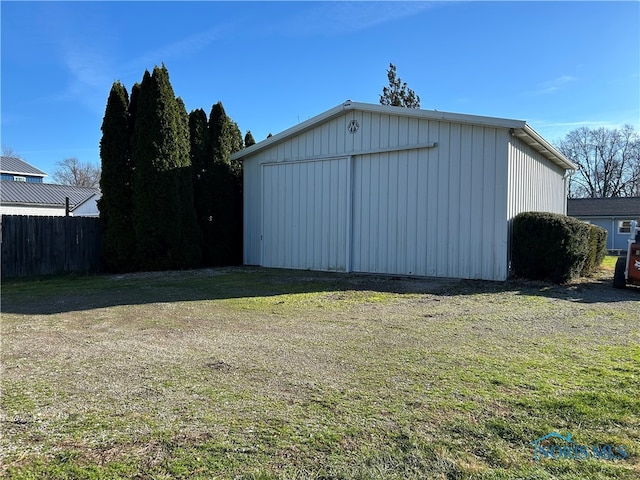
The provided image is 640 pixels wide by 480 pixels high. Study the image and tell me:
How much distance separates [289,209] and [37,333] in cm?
847

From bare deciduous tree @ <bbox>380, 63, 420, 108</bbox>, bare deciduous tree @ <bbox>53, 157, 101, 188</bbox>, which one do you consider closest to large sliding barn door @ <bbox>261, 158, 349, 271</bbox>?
bare deciduous tree @ <bbox>380, 63, 420, 108</bbox>

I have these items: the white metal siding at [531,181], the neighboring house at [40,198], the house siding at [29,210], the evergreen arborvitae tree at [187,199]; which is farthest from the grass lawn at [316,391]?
the house siding at [29,210]

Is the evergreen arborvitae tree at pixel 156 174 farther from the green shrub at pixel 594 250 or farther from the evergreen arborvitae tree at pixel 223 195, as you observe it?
the green shrub at pixel 594 250

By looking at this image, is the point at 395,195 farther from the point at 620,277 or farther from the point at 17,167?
the point at 17,167

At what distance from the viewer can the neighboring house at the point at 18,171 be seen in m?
37.1

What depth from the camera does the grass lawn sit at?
7.23 ft

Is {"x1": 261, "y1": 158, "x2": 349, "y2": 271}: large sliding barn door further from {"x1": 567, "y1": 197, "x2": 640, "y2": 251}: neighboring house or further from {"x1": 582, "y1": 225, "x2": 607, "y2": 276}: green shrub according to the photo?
{"x1": 567, "y1": 197, "x2": 640, "y2": 251}: neighboring house

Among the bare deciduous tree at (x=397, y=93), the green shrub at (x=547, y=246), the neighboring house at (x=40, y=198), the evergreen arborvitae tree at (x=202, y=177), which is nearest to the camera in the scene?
the green shrub at (x=547, y=246)

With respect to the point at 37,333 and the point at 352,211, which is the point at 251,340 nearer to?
the point at 37,333

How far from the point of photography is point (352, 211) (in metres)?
11.6

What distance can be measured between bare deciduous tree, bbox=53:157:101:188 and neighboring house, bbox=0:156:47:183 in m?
12.9

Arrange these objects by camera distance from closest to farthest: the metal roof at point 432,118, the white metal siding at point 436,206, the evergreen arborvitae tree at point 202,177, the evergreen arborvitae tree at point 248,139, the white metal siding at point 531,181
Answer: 1. the metal roof at point 432,118
2. the white metal siding at point 436,206
3. the white metal siding at point 531,181
4. the evergreen arborvitae tree at point 202,177
5. the evergreen arborvitae tree at point 248,139

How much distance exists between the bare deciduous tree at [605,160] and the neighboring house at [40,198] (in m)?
45.7

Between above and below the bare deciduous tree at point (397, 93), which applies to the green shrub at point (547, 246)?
below
